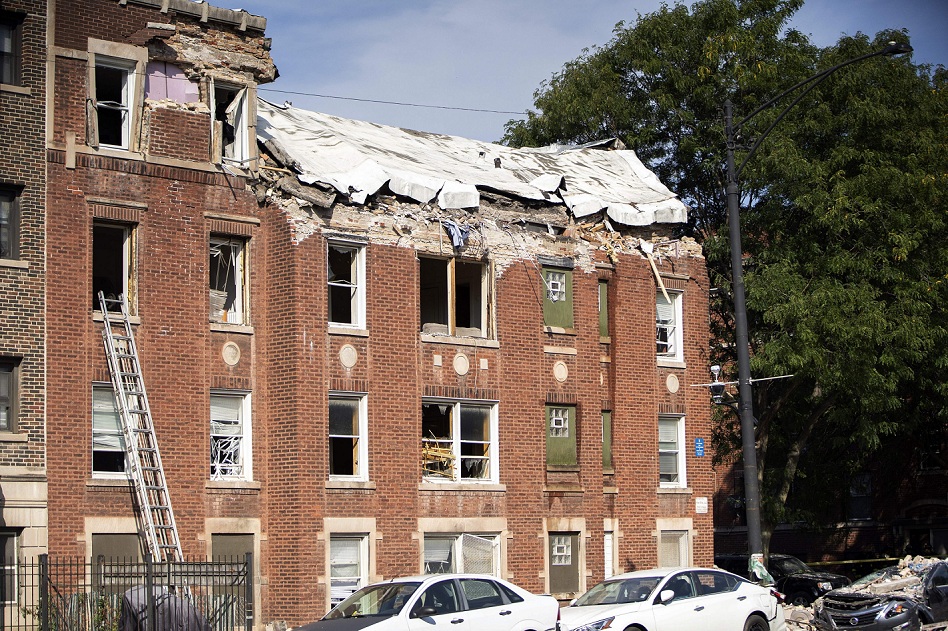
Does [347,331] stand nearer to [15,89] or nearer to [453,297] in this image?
[453,297]

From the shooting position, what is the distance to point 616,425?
31.0 meters

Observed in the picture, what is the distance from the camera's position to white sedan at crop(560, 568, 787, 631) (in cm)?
2006

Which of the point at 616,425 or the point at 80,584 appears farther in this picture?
the point at 616,425

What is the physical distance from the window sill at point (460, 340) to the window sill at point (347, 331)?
153 centimetres

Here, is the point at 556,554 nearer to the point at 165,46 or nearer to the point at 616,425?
the point at 616,425

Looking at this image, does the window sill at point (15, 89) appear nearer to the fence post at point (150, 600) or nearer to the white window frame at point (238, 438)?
the white window frame at point (238, 438)

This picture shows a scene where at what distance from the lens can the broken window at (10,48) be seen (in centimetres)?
2414

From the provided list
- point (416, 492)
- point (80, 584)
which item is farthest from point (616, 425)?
point (80, 584)

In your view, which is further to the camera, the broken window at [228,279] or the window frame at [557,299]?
the window frame at [557,299]

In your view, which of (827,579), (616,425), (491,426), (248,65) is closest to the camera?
(248,65)

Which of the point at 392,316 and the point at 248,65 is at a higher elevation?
the point at 248,65

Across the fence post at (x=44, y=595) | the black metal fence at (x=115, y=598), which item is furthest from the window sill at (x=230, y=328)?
the fence post at (x=44, y=595)

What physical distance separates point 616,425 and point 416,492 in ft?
19.4

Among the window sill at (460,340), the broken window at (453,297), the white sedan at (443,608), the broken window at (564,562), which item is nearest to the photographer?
the white sedan at (443,608)
